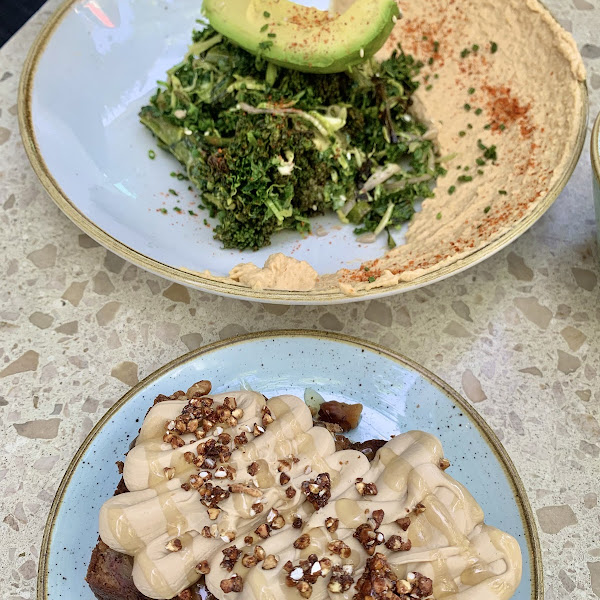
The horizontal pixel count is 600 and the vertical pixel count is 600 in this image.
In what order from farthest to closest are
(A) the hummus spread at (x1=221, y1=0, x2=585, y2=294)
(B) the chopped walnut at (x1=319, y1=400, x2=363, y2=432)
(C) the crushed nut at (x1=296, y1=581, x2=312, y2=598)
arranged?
(A) the hummus spread at (x1=221, y1=0, x2=585, y2=294)
(B) the chopped walnut at (x1=319, y1=400, x2=363, y2=432)
(C) the crushed nut at (x1=296, y1=581, x2=312, y2=598)

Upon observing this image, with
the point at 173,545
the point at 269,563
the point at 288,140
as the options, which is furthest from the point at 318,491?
the point at 288,140

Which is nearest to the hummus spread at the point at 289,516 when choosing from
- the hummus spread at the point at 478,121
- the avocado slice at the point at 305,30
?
the hummus spread at the point at 478,121

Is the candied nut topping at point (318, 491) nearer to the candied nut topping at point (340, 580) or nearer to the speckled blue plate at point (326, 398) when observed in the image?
the candied nut topping at point (340, 580)

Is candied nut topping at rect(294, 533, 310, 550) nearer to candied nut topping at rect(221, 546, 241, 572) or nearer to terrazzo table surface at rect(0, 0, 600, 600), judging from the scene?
candied nut topping at rect(221, 546, 241, 572)

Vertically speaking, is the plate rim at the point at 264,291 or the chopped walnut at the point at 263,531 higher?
the plate rim at the point at 264,291

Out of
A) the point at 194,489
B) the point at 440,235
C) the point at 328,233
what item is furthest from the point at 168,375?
the point at 440,235

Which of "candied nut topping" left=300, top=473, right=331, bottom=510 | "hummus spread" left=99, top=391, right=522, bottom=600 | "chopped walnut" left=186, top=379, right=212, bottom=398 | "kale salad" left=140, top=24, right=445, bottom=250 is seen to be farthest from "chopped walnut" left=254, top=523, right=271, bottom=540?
"kale salad" left=140, top=24, right=445, bottom=250
